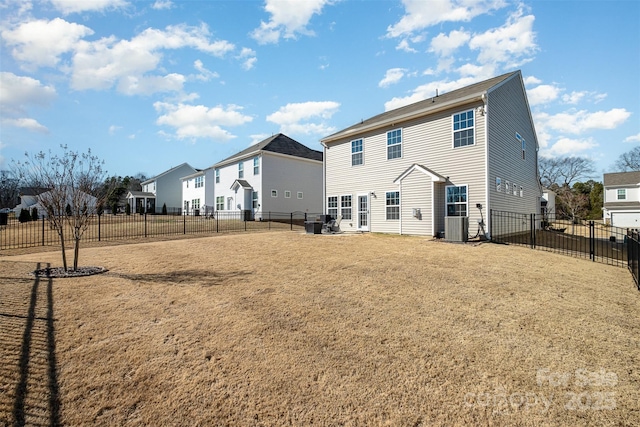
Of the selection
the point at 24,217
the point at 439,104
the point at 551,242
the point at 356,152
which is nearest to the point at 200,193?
the point at 24,217

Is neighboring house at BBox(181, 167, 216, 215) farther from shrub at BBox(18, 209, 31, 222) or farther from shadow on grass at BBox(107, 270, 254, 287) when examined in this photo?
shadow on grass at BBox(107, 270, 254, 287)

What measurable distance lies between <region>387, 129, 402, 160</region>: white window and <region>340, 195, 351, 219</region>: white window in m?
3.51

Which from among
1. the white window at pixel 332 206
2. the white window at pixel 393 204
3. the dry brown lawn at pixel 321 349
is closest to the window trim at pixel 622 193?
the white window at pixel 393 204

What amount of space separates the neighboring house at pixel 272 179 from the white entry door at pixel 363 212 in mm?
10395

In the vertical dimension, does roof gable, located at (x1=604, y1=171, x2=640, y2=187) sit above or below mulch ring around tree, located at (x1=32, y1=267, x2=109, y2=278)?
above

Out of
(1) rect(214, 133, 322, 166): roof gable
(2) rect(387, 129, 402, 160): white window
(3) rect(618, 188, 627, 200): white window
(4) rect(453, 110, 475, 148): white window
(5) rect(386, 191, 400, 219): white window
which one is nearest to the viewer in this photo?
(4) rect(453, 110, 475, 148): white window

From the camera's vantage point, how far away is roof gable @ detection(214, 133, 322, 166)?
2596cm

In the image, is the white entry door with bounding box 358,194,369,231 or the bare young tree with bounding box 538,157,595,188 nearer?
the white entry door with bounding box 358,194,369,231

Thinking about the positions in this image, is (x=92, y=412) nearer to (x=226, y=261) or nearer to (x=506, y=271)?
(x=226, y=261)

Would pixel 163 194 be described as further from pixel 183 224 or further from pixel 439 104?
pixel 439 104

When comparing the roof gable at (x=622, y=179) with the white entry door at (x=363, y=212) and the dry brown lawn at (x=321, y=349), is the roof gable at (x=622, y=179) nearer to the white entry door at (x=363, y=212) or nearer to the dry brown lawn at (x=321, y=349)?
the white entry door at (x=363, y=212)

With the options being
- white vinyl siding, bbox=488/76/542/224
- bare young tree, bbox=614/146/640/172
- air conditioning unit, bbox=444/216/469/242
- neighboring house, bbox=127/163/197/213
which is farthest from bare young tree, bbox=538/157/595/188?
neighboring house, bbox=127/163/197/213

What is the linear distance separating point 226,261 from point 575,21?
45.0ft

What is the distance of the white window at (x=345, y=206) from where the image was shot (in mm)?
17703
